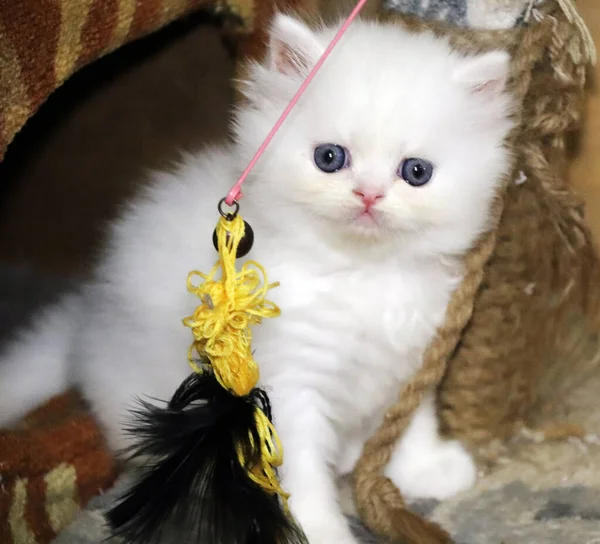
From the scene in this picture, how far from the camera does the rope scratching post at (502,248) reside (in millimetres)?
1155

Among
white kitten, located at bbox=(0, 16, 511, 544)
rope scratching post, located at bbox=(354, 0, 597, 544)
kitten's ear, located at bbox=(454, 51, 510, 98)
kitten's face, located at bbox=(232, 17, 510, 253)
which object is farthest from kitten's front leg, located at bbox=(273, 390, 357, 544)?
kitten's ear, located at bbox=(454, 51, 510, 98)

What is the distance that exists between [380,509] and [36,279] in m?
1.10

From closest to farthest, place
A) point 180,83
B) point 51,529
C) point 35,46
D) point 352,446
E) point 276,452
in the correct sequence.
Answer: point 276,452, point 35,46, point 51,529, point 352,446, point 180,83

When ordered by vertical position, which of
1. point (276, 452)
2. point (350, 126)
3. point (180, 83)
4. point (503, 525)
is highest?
point (180, 83)

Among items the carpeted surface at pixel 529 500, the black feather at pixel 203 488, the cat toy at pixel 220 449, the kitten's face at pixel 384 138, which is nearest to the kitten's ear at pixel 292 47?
the kitten's face at pixel 384 138

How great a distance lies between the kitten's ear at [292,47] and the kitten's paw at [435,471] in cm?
69

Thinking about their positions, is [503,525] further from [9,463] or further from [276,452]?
[9,463]

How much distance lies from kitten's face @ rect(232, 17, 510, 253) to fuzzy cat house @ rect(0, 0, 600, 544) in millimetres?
130

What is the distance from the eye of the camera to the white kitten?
1012mm

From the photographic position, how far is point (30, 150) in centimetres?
175

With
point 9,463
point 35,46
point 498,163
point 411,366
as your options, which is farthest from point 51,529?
point 498,163

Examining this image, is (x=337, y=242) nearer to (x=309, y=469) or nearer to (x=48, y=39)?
(x=309, y=469)

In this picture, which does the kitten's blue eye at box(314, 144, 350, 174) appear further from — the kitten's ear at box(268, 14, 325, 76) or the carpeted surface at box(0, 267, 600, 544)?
the carpeted surface at box(0, 267, 600, 544)

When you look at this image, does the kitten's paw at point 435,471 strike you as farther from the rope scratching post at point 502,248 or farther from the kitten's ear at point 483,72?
the kitten's ear at point 483,72
